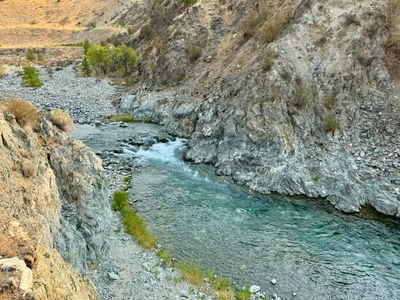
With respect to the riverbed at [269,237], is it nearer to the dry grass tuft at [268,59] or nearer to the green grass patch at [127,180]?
the green grass patch at [127,180]

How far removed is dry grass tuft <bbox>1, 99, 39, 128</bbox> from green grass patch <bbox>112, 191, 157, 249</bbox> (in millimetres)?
7508

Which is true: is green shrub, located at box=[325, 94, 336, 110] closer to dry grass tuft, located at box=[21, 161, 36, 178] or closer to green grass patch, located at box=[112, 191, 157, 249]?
green grass patch, located at box=[112, 191, 157, 249]

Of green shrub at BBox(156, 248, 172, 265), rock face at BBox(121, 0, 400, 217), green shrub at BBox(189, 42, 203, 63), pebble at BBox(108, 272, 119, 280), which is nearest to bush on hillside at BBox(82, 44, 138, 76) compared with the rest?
green shrub at BBox(189, 42, 203, 63)

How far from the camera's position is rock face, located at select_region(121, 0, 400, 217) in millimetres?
27594

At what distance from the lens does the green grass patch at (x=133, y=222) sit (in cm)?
1962

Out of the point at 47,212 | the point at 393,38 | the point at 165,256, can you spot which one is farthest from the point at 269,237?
the point at 393,38

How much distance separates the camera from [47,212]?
1271 centimetres

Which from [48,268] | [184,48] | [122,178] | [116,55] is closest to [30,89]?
[116,55]

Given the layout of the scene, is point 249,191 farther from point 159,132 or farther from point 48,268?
point 48,268

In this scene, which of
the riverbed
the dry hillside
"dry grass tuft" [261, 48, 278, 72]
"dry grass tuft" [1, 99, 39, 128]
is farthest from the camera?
the dry hillside

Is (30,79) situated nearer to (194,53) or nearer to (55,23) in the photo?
(194,53)

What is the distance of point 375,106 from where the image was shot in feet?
107

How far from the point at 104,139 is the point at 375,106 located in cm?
2430

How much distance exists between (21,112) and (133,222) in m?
8.60
